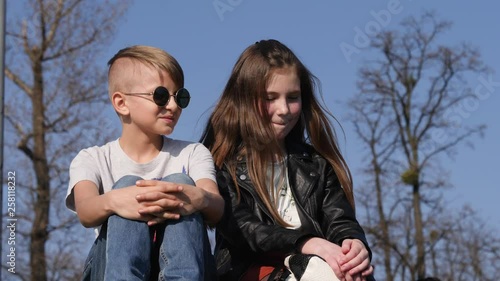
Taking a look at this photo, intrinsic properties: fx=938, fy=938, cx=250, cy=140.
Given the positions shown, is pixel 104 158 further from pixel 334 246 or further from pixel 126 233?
pixel 334 246

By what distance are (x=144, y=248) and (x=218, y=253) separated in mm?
948

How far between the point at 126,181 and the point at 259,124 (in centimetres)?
96

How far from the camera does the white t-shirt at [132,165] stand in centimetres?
399

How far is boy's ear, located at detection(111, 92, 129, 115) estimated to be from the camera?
4129 millimetres

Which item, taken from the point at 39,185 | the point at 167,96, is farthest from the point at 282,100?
the point at 39,185

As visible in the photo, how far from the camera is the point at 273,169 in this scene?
15.0ft

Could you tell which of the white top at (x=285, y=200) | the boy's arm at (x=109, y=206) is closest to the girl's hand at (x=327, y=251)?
the white top at (x=285, y=200)

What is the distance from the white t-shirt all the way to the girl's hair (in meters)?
0.37

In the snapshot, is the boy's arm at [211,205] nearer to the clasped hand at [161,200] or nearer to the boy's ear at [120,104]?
the clasped hand at [161,200]

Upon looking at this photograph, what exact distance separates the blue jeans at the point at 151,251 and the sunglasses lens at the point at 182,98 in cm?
43

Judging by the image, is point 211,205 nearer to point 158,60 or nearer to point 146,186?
point 146,186

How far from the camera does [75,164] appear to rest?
3988 millimetres

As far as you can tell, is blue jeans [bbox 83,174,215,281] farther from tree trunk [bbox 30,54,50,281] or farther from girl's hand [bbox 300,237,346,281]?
tree trunk [bbox 30,54,50,281]

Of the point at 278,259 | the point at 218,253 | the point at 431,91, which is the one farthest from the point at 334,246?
the point at 431,91
